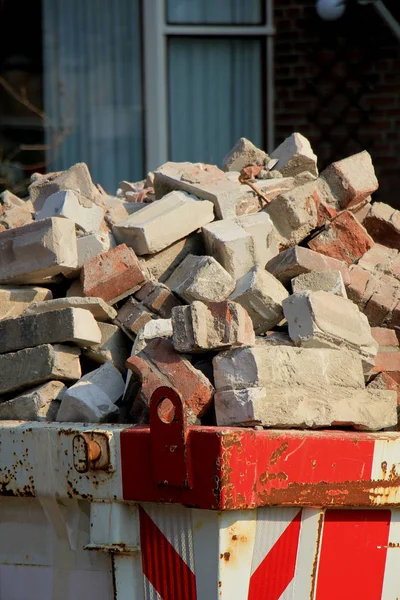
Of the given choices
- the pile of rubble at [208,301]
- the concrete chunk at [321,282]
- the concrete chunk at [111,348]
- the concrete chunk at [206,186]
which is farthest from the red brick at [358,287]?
the concrete chunk at [111,348]

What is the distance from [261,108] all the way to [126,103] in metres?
1.12

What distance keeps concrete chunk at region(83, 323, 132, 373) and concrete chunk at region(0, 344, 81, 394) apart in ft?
0.23

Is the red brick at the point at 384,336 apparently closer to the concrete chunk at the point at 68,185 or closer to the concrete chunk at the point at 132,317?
the concrete chunk at the point at 132,317

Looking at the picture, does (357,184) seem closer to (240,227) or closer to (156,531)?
(240,227)

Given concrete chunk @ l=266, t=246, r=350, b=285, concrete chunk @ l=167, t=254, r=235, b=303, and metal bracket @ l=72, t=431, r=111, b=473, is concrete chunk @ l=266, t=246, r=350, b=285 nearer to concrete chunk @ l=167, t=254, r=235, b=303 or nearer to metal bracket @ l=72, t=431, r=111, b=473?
concrete chunk @ l=167, t=254, r=235, b=303

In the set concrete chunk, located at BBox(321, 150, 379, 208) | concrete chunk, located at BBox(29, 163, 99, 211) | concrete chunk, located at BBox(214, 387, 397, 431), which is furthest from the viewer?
concrete chunk, located at BBox(29, 163, 99, 211)

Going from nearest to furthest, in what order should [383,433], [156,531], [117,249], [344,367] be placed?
[156,531] → [383,433] → [344,367] → [117,249]

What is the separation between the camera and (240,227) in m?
3.14

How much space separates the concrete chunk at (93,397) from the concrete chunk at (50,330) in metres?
0.12

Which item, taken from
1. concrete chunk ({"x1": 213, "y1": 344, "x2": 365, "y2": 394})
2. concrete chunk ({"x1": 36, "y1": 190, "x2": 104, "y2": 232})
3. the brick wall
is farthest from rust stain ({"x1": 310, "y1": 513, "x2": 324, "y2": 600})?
the brick wall

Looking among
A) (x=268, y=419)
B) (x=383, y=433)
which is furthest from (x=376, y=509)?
(x=268, y=419)

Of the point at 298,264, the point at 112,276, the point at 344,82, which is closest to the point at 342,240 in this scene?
the point at 298,264

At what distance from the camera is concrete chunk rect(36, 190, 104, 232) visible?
328cm

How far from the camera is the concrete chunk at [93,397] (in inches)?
96.0
